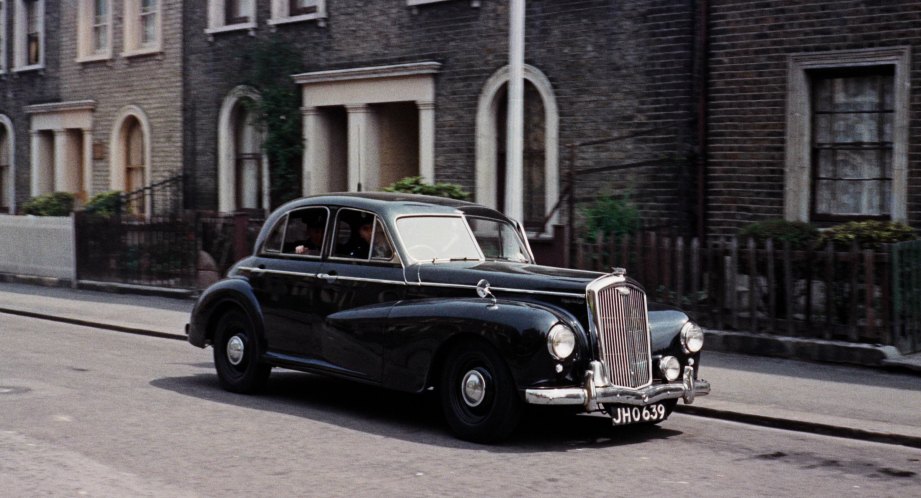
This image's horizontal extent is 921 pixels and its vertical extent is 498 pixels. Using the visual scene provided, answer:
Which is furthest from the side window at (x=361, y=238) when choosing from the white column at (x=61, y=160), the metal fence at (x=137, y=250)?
the white column at (x=61, y=160)

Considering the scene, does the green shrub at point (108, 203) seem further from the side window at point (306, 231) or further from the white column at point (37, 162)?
the side window at point (306, 231)

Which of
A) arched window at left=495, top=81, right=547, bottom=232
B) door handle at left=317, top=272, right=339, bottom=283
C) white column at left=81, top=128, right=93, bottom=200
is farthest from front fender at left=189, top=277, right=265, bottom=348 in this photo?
white column at left=81, top=128, right=93, bottom=200

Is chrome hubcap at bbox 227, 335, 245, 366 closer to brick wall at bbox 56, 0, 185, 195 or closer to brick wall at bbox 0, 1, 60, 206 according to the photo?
brick wall at bbox 56, 0, 185, 195

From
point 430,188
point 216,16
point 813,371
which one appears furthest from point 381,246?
point 216,16

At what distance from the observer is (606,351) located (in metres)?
8.03

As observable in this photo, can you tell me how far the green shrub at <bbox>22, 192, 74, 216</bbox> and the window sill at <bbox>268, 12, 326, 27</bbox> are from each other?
8068 millimetres

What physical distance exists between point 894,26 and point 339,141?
442 inches

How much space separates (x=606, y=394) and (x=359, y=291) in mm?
2259

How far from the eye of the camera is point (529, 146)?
Result: 18547 millimetres

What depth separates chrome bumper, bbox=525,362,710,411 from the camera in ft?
25.4

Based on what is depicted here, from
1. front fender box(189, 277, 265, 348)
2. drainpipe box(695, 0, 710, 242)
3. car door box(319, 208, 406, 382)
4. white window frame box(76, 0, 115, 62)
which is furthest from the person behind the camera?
white window frame box(76, 0, 115, 62)

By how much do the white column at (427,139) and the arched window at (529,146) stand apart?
1.06 meters

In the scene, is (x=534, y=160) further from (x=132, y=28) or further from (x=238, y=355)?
(x=132, y=28)

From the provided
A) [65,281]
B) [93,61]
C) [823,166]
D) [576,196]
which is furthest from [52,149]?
[823,166]
